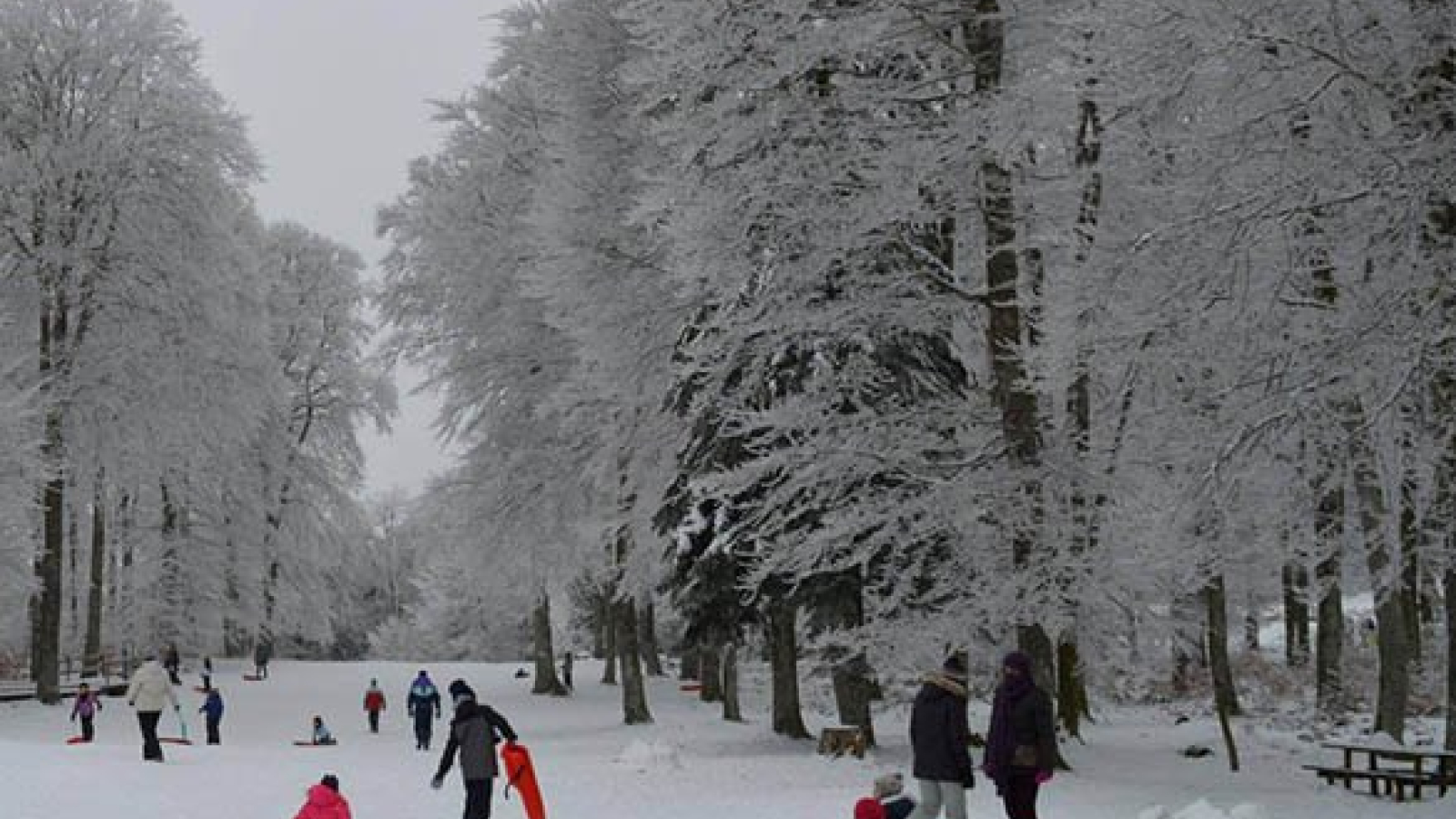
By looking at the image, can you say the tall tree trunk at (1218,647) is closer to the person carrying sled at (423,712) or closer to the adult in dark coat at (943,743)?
the adult in dark coat at (943,743)

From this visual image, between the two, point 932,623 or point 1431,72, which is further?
point 932,623

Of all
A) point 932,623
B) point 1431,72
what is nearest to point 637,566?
point 932,623

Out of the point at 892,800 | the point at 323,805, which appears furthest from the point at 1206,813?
the point at 323,805

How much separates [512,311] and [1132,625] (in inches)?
617

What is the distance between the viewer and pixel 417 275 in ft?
103

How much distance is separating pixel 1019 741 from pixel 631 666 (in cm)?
1763

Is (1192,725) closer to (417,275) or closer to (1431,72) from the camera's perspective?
(1431,72)

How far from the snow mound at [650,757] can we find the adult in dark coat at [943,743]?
773cm

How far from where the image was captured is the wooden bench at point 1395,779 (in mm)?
13391

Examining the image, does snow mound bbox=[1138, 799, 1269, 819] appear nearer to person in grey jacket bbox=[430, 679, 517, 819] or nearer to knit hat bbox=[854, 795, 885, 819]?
knit hat bbox=[854, 795, 885, 819]

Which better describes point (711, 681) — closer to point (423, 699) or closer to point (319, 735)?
point (423, 699)

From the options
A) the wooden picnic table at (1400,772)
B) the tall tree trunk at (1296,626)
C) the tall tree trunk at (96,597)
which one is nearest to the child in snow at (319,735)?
the tall tree trunk at (96,597)

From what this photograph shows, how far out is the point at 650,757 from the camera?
1755cm

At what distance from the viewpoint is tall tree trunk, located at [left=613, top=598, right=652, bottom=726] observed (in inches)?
1027
